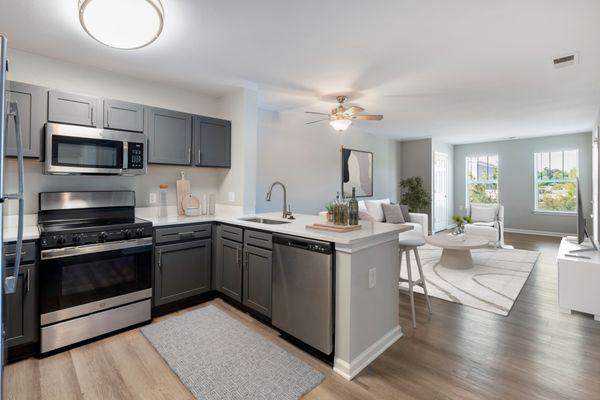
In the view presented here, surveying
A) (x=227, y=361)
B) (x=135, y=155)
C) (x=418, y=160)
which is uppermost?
(x=418, y=160)

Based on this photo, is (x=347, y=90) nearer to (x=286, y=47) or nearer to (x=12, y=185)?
(x=286, y=47)

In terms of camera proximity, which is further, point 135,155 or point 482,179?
point 482,179

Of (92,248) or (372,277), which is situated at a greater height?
(92,248)

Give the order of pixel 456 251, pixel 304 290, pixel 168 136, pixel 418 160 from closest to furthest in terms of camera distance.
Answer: pixel 304 290 < pixel 168 136 < pixel 456 251 < pixel 418 160

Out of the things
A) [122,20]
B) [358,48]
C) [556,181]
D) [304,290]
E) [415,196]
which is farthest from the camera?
[415,196]

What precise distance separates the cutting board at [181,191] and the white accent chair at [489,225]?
17.7ft

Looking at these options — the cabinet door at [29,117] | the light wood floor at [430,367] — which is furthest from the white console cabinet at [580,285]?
the cabinet door at [29,117]

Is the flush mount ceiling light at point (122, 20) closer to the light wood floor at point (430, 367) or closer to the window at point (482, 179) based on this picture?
the light wood floor at point (430, 367)

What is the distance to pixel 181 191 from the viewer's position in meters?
3.48

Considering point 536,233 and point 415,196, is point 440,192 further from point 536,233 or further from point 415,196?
point 536,233

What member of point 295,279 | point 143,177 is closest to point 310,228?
point 295,279

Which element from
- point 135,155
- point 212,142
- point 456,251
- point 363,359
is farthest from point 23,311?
point 456,251

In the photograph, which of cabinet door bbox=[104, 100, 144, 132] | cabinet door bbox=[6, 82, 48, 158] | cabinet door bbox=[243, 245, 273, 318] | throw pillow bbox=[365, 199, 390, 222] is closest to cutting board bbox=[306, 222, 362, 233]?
cabinet door bbox=[243, 245, 273, 318]

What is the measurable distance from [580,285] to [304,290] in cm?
279
